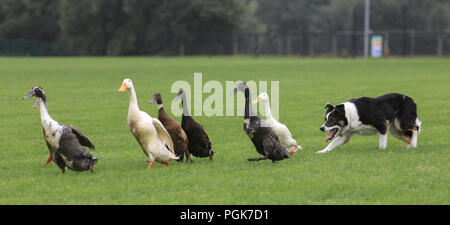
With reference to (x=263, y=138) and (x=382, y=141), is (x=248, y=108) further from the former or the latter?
(x=382, y=141)

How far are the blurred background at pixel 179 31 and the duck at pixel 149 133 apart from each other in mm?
55712

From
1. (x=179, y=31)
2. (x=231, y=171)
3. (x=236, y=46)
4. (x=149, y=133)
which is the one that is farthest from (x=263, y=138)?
(x=179, y=31)

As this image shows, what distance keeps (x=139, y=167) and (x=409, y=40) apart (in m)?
61.9

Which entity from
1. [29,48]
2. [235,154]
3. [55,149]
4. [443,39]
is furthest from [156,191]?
[29,48]

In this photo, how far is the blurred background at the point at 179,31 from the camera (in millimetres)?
68188

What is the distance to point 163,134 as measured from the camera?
897cm

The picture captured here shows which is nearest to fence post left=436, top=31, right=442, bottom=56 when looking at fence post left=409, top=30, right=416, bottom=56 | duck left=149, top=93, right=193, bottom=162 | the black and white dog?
fence post left=409, top=30, right=416, bottom=56

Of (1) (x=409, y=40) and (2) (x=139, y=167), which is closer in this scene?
(2) (x=139, y=167)

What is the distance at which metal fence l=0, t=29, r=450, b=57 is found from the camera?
64750 millimetres

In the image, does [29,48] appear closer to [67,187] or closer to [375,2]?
[375,2]

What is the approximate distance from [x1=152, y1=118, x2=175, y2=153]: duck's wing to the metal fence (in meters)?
52.6

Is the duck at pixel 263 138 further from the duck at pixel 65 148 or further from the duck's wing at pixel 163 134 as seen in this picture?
the duck at pixel 65 148

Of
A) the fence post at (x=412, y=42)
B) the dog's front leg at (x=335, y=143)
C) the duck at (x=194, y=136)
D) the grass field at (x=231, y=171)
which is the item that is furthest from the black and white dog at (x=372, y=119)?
the fence post at (x=412, y=42)

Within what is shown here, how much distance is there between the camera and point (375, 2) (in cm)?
9206
